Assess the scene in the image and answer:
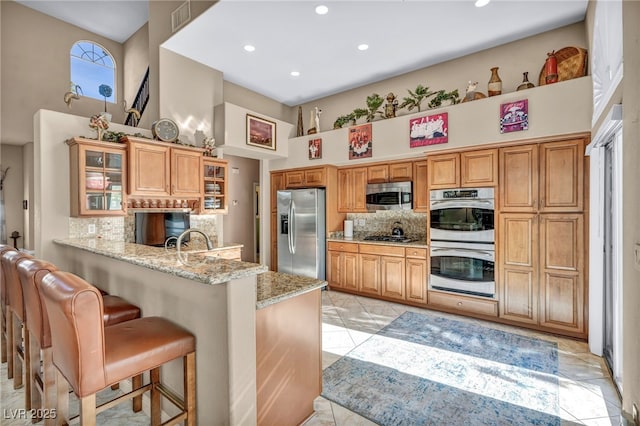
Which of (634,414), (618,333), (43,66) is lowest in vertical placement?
(618,333)

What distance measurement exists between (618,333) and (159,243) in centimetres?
495

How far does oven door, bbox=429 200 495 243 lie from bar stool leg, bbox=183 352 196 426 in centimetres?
342

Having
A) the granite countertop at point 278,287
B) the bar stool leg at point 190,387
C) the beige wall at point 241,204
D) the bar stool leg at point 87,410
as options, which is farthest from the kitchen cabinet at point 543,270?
the beige wall at point 241,204

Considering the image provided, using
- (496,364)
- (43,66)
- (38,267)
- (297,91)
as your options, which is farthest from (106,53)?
(496,364)

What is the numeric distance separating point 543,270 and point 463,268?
0.84 metres

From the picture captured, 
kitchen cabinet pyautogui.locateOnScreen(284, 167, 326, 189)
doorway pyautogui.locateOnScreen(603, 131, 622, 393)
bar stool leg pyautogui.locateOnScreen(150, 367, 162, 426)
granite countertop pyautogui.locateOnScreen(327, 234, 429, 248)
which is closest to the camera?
bar stool leg pyautogui.locateOnScreen(150, 367, 162, 426)

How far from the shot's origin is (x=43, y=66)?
18.1ft

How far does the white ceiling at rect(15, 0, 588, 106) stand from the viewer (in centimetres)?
339

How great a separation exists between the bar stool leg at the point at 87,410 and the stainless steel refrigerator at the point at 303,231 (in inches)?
155

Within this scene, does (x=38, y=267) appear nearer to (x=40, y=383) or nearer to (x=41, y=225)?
(x=40, y=383)

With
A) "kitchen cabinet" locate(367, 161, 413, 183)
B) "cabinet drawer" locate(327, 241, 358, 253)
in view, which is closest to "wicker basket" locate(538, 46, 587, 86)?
"kitchen cabinet" locate(367, 161, 413, 183)

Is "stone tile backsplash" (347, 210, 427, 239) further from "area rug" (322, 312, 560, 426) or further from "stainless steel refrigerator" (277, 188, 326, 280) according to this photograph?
"area rug" (322, 312, 560, 426)

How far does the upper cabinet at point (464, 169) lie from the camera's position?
12.1 ft

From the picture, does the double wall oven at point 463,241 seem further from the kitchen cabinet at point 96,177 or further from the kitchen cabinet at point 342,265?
the kitchen cabinet at point 96,177
